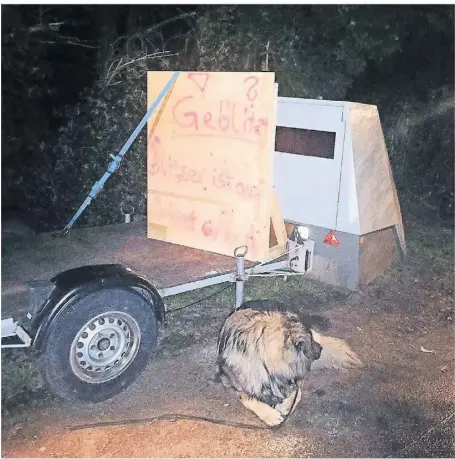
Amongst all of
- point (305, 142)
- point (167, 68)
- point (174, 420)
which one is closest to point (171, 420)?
point (174, 420)

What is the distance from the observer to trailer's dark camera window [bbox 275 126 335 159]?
5.46 metres

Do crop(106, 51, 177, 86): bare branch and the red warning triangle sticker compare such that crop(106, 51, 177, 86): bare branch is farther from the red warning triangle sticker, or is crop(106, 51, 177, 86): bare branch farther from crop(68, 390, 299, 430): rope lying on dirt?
crop(68, 390, 299, 430): rope lying on dirt

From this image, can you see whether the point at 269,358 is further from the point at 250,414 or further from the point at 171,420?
the point at 171,420

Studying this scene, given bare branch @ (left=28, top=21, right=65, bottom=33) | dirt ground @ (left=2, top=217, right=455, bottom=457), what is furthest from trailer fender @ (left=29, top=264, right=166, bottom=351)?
bare branch @ (left=28, top=21, right=65, bottom=33)

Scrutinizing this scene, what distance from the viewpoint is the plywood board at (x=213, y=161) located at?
14.2 feet

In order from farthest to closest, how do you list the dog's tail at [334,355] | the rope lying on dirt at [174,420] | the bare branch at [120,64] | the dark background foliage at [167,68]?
the bare branch at [120,64], the dark background foliage at [167,68], the dog's tail at [334,355], the rope lying on dirt at [174,420]

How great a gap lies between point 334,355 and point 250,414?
1169 mm

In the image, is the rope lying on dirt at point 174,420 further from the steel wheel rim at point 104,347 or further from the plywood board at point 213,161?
the plywood board at point 213,161

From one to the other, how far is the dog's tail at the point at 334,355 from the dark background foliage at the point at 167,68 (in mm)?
4416

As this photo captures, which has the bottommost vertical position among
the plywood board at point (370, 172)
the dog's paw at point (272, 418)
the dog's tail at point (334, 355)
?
the dog's paw at point (272, 418)

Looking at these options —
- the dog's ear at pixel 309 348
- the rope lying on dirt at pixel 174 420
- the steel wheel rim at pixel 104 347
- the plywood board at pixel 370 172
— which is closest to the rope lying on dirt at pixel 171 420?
the rope lying on dirt at pixel 174 420

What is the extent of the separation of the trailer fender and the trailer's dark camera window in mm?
2481

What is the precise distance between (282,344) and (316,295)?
1693 millimetres

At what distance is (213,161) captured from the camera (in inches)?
183
